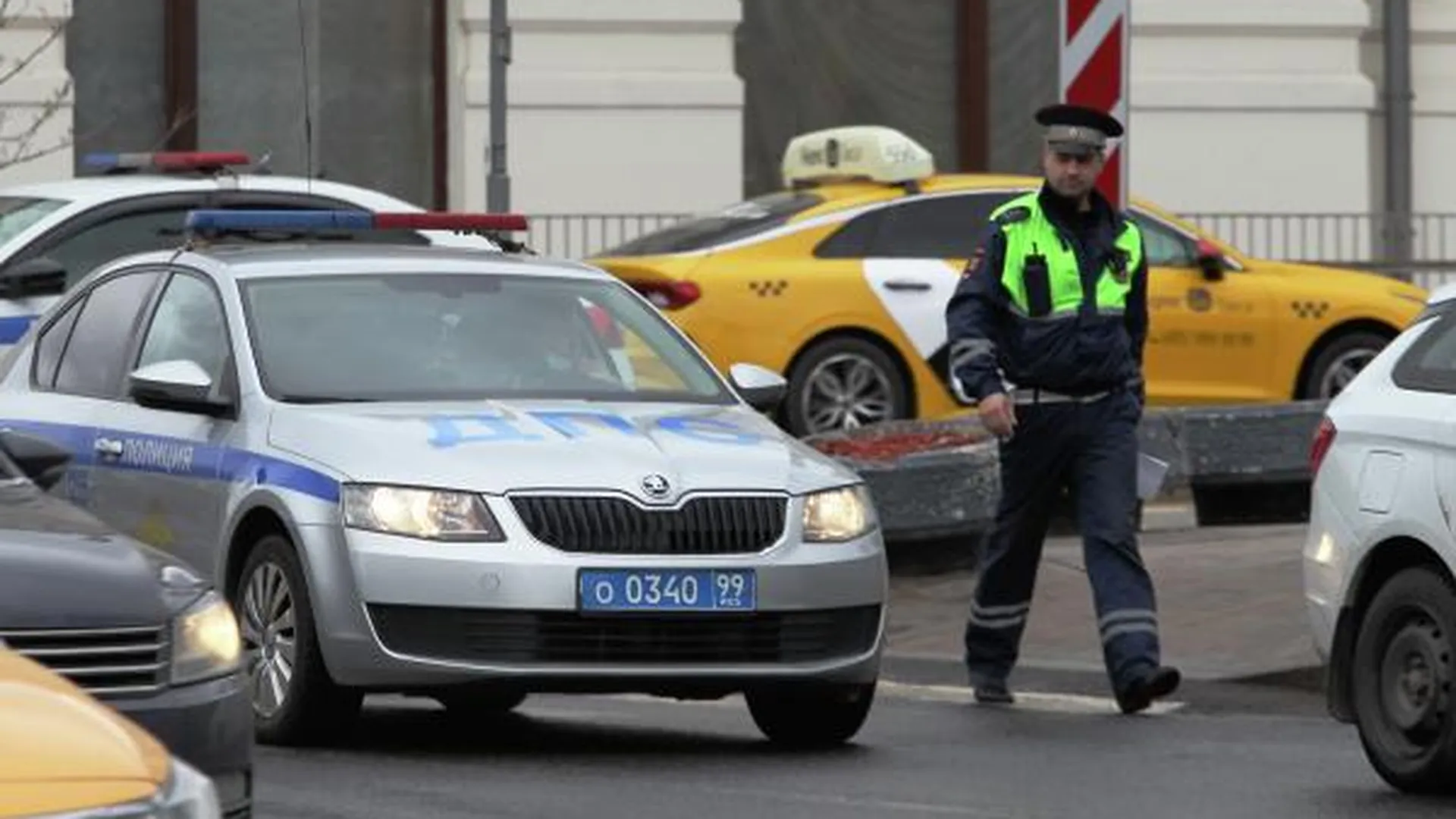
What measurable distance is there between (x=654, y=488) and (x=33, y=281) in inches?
227

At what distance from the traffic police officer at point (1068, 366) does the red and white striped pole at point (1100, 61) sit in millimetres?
1829

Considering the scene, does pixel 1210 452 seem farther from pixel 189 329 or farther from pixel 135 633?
pixel 135 633

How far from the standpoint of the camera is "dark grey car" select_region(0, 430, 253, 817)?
27.4 ft

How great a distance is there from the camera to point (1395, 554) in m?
11.1

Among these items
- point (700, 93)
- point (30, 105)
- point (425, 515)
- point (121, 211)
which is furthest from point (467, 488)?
point (700, 93)

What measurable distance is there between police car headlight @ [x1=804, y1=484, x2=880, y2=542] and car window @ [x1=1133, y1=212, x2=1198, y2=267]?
33.8ft

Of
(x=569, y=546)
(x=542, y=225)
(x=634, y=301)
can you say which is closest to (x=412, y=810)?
(x=569, y=546)

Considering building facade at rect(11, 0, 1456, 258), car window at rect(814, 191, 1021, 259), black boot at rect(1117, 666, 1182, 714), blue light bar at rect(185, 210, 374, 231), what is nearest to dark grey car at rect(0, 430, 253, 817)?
blue light bar at rect(185, 210, 374, 231)

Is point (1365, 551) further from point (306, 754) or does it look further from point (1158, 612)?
point (1158, 612)

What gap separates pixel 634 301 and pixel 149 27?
46.9 feet

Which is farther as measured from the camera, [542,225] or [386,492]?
[542,225]

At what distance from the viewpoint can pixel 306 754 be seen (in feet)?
37.8

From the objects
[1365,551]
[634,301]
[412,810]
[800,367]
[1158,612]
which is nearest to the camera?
[412,810]

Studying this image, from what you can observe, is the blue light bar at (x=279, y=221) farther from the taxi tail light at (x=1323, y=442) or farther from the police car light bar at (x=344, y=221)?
the taxi tail light at (x=1323, y=442)
